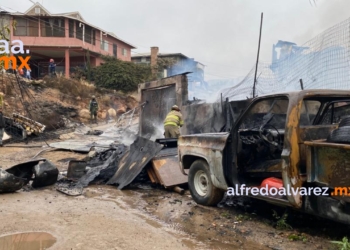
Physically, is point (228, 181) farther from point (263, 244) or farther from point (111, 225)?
point (111, 225)

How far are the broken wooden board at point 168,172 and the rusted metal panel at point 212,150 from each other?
4.42ft

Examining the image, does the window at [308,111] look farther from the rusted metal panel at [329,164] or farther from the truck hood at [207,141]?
the truck hood at [207,141]

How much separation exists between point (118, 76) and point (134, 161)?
27.5m

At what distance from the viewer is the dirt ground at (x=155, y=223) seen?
4609 millimetres

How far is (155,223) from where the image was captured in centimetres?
557

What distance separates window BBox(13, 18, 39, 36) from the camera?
3591cm

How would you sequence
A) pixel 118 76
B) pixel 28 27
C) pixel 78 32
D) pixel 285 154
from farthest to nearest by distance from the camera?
pixel 78 32, pixel 28 27, pixel 118 76, pixel 285 154

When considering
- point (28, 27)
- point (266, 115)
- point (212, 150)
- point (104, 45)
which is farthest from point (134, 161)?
point (104, 45)

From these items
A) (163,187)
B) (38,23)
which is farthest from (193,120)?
(38,23)

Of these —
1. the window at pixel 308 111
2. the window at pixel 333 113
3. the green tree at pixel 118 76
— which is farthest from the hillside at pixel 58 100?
the window at pixel 333 113

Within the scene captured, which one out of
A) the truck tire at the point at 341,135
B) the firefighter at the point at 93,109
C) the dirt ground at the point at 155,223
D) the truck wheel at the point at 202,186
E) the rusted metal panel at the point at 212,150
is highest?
the firefighter at the point at 93,109

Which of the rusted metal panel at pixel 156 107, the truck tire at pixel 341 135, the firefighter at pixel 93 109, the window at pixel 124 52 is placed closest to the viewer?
the truck tire at pixel 341 135

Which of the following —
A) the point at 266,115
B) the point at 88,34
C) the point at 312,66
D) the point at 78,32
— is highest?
the point at 88,34

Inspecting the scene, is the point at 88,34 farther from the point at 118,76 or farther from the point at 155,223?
the point at 155,223
